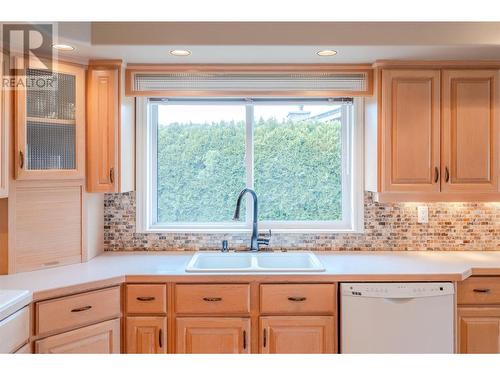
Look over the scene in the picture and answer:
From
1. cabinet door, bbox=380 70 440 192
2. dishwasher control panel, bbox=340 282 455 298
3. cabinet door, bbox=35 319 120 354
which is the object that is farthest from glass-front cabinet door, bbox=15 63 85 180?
cabinet door, bbox=380 70 440 192

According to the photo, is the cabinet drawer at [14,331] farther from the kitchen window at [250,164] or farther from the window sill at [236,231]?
the kitchen window at [250,164]

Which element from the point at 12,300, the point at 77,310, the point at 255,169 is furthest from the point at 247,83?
the point at 12,300

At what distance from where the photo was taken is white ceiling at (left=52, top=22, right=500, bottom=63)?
2096mm

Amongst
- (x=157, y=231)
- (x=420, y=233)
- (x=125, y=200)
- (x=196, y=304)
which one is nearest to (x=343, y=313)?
(x=196, y=304)

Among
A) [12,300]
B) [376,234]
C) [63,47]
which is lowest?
[12,300]

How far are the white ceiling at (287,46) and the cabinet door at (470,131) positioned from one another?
0.16 m

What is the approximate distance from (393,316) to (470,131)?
120cm

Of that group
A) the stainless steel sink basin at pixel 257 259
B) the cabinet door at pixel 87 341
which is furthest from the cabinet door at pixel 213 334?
the stainless steel sink basin at pixel 257 259

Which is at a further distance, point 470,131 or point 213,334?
point 470,131

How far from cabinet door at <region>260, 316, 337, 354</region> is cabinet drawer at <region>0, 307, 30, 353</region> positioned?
112cm

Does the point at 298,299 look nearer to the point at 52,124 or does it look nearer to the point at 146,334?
the point at 146,334

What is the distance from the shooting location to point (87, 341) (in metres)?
1.99

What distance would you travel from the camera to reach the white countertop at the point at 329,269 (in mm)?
2000

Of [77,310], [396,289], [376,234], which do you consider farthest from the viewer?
[376,234]
